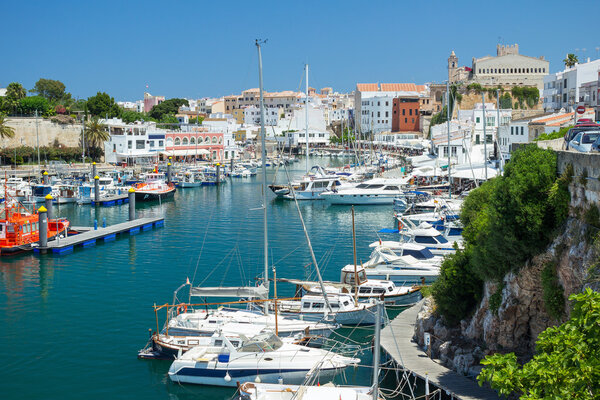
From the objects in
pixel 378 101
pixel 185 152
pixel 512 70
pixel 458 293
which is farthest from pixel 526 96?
pixel 458 293

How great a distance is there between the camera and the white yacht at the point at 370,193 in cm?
5578

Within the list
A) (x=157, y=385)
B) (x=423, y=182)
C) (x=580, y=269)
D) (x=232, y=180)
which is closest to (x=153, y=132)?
(x=232, y=180)

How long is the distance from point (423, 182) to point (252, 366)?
44.2 m

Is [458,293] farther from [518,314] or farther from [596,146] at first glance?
[596,146]

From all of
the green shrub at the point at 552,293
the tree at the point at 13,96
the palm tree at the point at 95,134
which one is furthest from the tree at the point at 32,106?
the green shrub at the point at 552,293

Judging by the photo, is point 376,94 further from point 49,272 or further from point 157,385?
point 157,385

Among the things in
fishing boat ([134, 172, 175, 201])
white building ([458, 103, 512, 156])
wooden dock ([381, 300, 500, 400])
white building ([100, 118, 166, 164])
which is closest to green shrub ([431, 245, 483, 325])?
wooden dock ([381, 300, 500, 400])

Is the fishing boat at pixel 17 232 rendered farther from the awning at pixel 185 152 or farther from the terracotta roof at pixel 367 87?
the terracotta roof at pixel 367 87

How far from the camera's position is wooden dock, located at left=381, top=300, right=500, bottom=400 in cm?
1544

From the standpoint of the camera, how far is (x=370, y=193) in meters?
55.9

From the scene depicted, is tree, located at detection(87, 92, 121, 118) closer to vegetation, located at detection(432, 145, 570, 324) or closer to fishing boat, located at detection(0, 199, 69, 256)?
fishing boat, located at detection(0, 199, 69, 256)

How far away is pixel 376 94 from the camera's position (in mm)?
132750

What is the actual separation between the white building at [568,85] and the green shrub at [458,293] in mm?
39921

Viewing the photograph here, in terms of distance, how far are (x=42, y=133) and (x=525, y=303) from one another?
266 ft
